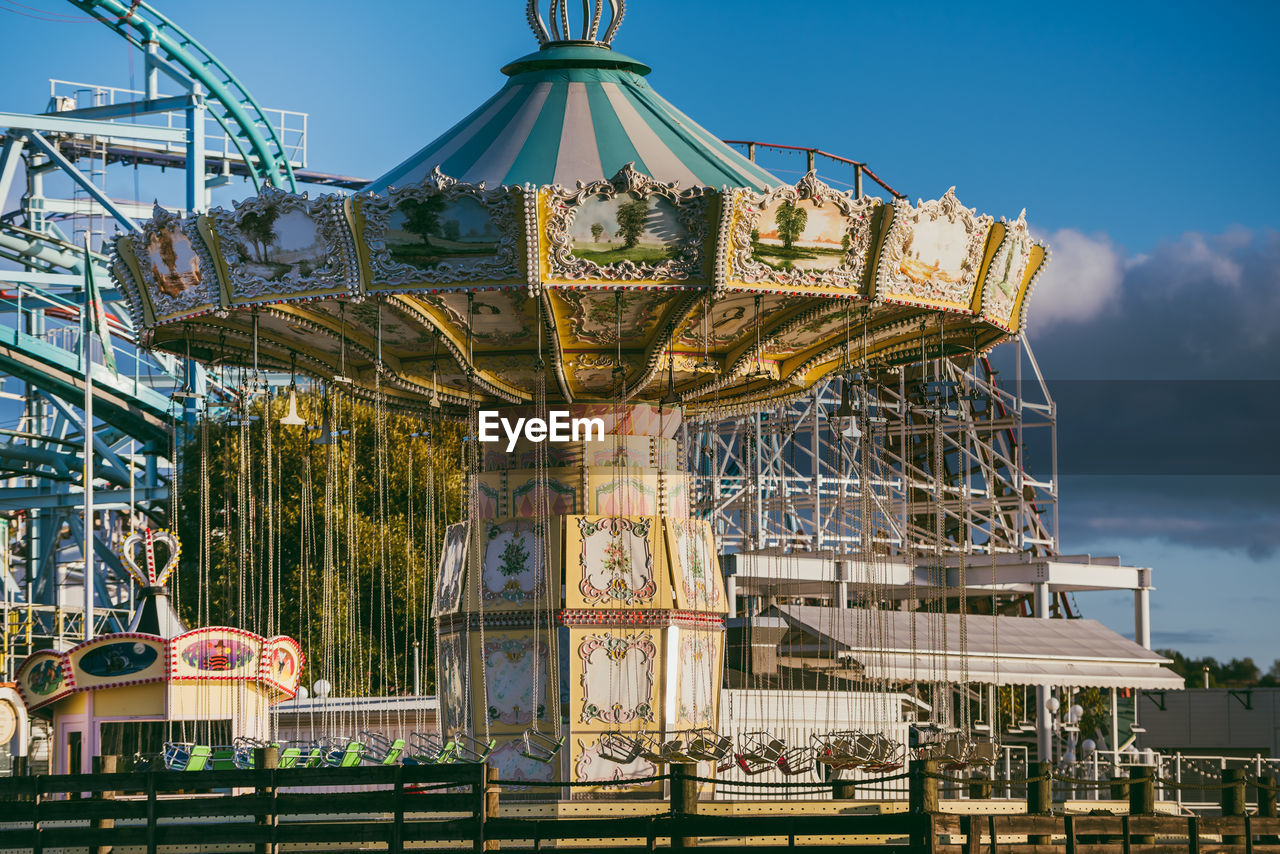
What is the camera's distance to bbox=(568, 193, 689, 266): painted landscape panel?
49.9 ft

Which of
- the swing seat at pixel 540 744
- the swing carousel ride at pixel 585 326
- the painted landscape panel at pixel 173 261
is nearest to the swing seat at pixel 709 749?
the swing carousel ride at pixel 585 326

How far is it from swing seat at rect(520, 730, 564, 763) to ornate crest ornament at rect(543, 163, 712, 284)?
209 inches

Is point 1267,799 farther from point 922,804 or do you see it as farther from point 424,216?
point 424,216

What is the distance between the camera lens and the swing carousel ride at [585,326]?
1544 centimetres

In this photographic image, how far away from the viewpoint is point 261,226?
1603cm

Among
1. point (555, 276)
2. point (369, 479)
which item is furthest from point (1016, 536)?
point (555, 276)

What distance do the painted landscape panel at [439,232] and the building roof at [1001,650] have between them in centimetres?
1665

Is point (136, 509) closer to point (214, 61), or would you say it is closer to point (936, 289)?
point (214, 61)

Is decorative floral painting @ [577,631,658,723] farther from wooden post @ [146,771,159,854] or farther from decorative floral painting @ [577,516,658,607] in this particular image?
wooden post @ [146,771,159,854]

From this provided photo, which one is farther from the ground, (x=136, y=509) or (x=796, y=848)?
(x=136, y=509)

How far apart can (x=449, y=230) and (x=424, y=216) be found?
0.87 ft

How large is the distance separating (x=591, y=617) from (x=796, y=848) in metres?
5.70

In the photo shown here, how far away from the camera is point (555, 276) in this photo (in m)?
15.4

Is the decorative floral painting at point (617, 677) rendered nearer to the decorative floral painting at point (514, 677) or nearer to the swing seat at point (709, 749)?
the decorative floral painting at point (514, 677)
